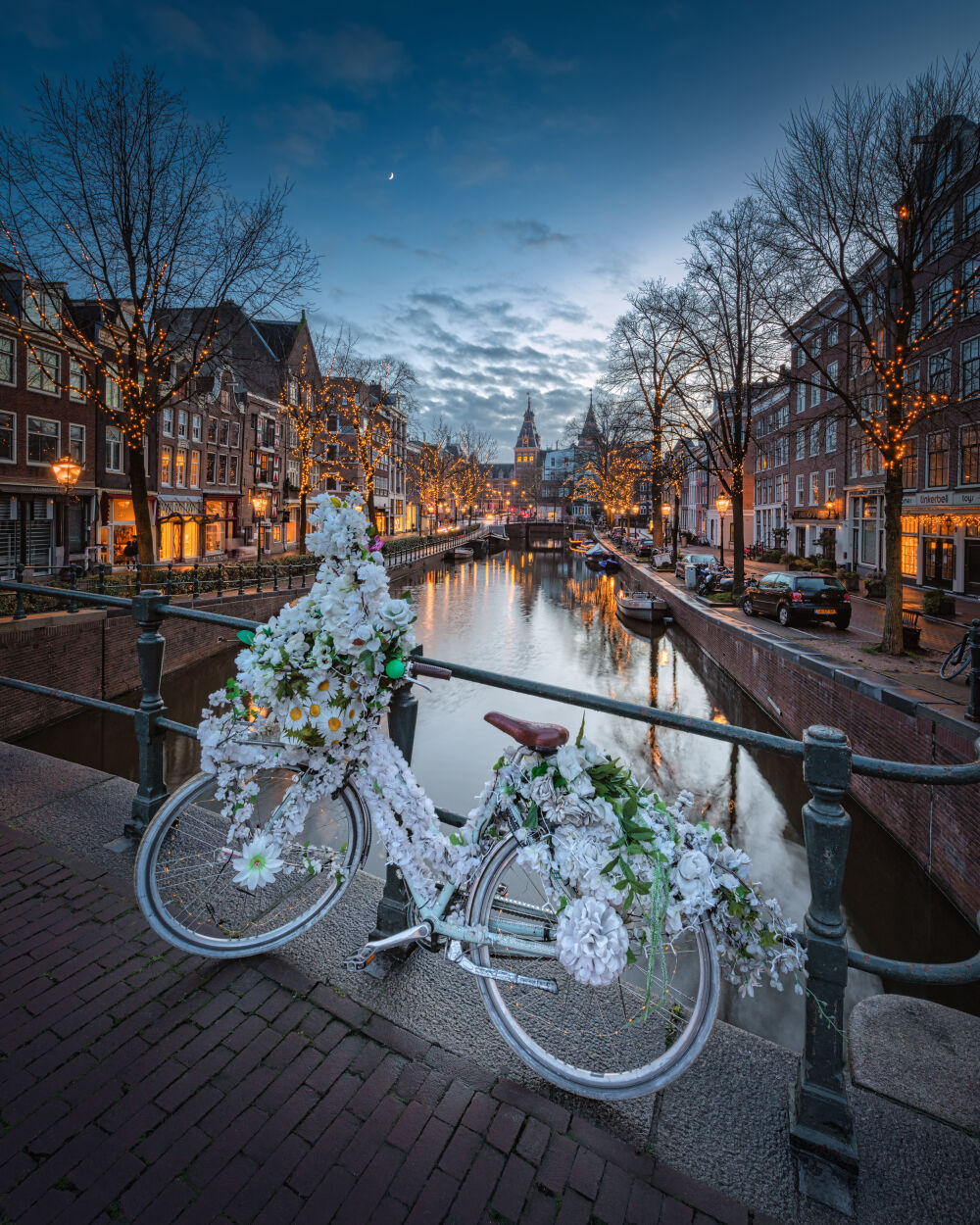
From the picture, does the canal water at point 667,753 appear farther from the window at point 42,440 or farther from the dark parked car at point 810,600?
the window at point 42,440

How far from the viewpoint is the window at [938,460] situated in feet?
69.5

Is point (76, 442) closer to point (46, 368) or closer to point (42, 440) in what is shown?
point (42, 440)

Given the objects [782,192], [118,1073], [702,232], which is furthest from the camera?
[702,232]

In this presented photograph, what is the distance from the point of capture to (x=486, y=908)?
210cm

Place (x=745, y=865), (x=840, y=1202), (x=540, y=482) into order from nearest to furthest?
(x=840, y=1202) < (x=745, y=865) < (x=540, y=482)

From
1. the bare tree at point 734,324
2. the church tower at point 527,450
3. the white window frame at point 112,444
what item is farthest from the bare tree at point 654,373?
the church tower at point 527,450

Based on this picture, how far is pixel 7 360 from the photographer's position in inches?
833

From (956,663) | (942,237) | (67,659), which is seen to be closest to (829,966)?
(956,663)

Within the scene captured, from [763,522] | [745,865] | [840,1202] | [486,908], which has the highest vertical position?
[763,522]

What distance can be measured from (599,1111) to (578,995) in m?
0.48

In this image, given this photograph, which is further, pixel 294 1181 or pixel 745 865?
pixel 745 865

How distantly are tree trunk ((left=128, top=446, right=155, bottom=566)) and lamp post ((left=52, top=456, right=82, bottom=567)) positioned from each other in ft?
5.27

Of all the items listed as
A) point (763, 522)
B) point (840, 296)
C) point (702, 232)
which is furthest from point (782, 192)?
point (763, 522)

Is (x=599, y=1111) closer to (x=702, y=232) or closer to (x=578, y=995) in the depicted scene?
(x=578, y=995)
